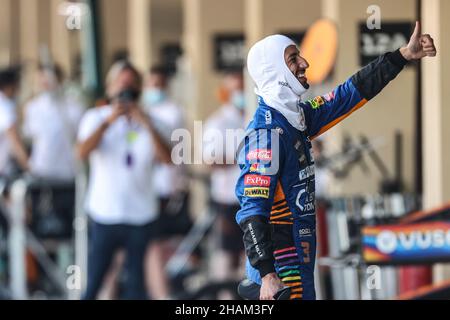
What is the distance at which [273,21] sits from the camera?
1141 centimetres

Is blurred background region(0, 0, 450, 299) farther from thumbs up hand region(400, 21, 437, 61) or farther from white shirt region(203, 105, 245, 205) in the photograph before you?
thumbs up hand region(400, 21, 437, 61)

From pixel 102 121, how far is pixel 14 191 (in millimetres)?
2331

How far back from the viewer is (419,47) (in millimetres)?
5258

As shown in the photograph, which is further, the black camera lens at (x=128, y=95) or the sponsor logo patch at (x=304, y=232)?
the black camera lens at (x=128, y=95)

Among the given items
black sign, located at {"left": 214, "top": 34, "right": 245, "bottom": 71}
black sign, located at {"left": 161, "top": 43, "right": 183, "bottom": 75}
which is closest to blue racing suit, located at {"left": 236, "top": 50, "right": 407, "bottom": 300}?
black sign, located at {"left": 214, "top": 34, "right": 245, "bottom": 71}

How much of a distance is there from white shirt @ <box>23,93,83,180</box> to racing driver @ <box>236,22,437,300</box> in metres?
6.95

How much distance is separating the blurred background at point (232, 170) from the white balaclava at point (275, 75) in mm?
1240

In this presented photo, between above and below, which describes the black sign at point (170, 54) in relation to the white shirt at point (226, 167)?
above

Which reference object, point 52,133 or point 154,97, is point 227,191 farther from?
point 52,133

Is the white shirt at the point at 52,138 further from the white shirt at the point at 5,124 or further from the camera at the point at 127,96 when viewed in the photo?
the camera at the point at 127,96

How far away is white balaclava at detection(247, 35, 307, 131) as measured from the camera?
17.1 ft

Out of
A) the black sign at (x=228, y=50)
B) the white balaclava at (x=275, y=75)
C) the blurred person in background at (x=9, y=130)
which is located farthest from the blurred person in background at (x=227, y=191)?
the white balaclava at (x=275, y=75)

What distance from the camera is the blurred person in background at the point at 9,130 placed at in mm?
11969
